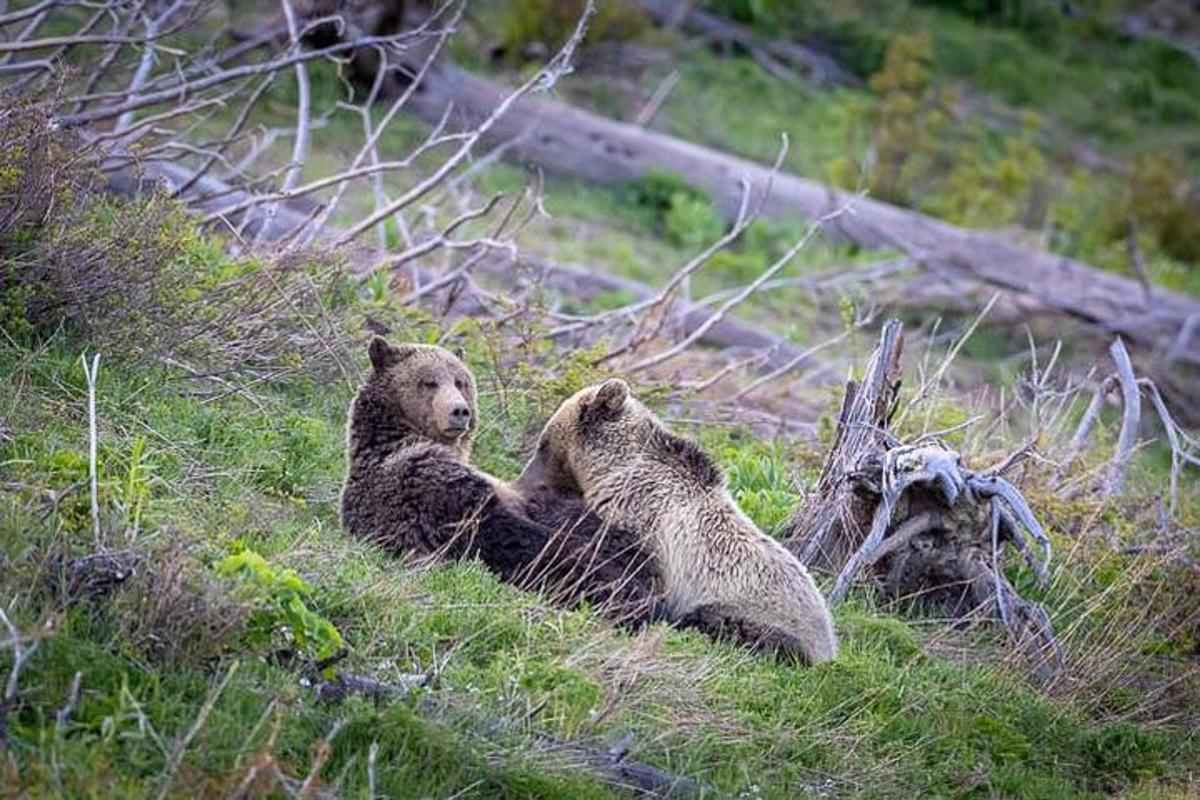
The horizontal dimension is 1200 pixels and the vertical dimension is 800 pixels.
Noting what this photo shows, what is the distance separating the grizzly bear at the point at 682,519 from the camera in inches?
276

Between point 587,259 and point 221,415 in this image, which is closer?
point 221,415

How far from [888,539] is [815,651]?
127 centimetres

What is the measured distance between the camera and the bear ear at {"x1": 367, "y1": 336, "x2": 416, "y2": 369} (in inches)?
295

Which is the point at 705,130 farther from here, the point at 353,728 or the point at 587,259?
the point at 353,728

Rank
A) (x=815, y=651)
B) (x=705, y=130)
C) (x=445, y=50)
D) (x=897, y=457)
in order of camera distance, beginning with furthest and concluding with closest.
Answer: (x=705, y=130)
(x=445, y=50)
(x=897, y=457)
(x=815, y=651)

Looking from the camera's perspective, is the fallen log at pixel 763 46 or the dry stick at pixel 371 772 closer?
the dry stick at pixel 371 772

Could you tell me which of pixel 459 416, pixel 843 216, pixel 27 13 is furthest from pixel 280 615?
pixel 843 216

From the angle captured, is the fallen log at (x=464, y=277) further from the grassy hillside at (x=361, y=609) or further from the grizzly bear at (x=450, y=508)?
the grizzly bear at (x=450, y=508)

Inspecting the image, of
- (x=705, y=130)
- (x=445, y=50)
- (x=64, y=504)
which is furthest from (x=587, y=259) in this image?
(x=64, y=504)

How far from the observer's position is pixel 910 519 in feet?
27.1

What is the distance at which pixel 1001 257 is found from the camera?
15.6 meters

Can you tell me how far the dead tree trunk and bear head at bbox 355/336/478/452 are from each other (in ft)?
6.13

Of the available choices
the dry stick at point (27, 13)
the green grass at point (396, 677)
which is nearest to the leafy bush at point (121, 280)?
the green grass at point (396, 677)

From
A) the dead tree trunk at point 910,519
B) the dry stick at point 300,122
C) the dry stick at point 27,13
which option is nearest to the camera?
the dead tree trunk at point 910,519
